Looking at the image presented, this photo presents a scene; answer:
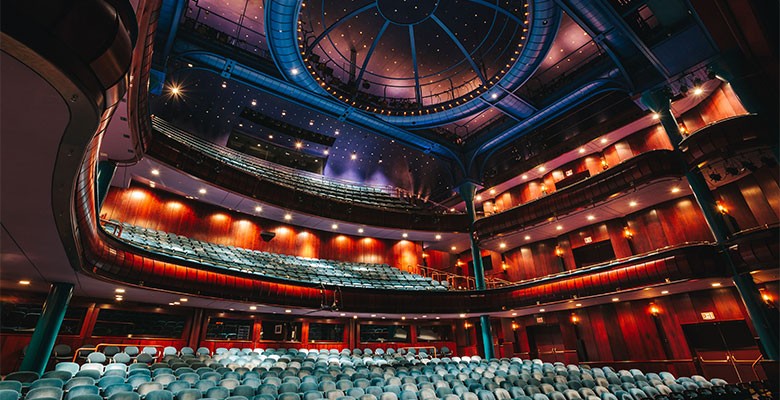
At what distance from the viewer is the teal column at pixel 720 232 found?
7.69 meters

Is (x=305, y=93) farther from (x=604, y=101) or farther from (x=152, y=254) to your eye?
(x=604, y=101)

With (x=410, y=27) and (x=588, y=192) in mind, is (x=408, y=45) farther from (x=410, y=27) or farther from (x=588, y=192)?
(x=588, y=192)

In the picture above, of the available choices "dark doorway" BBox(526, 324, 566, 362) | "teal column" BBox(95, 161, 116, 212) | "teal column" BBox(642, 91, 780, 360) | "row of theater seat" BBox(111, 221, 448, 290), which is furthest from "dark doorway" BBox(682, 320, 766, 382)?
"teal column" BBox(95, 161, 116, 212)

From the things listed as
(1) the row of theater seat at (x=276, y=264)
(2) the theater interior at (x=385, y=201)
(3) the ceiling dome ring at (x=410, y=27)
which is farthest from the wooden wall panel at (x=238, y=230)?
(3) the ceiling dome ring at (x=410, y=27)

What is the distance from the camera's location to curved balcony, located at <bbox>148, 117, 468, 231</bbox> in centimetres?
1027

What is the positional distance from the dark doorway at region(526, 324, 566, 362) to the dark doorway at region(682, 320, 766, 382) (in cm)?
393

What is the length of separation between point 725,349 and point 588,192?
5588mm

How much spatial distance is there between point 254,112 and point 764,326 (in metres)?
16.6

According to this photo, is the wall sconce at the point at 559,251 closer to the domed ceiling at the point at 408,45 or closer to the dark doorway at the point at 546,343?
the dark doorway at the point at 546,343

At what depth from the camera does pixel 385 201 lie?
17250mm

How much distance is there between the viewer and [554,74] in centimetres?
1370

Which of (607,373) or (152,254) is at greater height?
(152,254)

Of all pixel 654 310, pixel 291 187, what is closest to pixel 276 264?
pixel 291 187

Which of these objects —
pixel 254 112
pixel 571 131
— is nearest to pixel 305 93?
pixel 254 112
